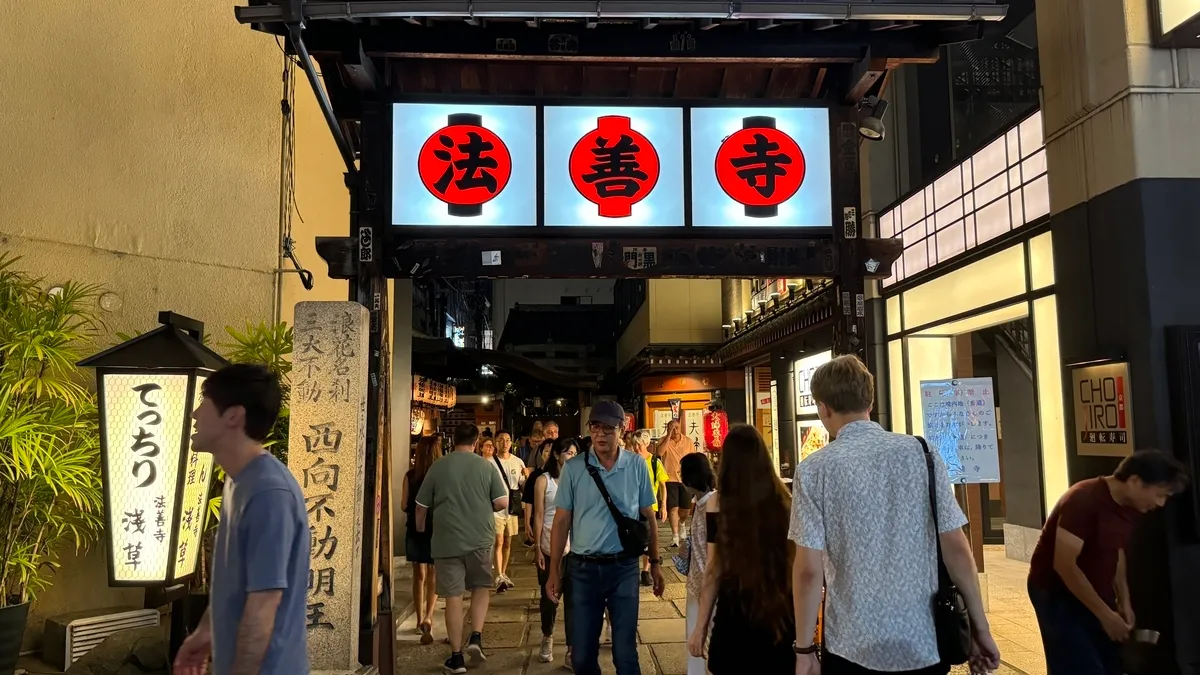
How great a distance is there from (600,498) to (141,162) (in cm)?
618

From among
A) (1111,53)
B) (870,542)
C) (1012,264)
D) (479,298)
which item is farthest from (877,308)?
(479,298)

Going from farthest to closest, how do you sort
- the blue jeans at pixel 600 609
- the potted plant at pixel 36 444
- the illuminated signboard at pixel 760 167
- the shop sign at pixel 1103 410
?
the illuminated signboard at pixel 760 167, the shop sign at pixel 1103 410, the potted plant at pixel 36 444, the blue jeans at pixel 600 609

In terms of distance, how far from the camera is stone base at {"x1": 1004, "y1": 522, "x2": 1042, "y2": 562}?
1141 centimetres

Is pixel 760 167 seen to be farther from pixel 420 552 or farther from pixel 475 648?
pixel 475 648

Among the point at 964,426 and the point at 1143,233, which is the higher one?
the point at 1143,233

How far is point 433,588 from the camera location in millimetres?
8195

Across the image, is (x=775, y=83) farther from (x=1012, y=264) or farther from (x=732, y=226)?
(x=1012, y=264)

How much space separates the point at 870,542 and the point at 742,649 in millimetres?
1218

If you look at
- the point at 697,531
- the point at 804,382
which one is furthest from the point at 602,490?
the point at 804,382

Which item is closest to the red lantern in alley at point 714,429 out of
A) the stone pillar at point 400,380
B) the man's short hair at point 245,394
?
the stone pillar at point 400,380

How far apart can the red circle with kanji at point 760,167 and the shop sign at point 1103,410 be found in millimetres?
3038

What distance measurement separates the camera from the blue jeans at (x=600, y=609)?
5.05 metres

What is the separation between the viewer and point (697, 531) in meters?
4.69

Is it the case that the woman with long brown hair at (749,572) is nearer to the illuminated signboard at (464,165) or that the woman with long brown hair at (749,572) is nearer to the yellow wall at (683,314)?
the illuminated signboard at (464,165)
